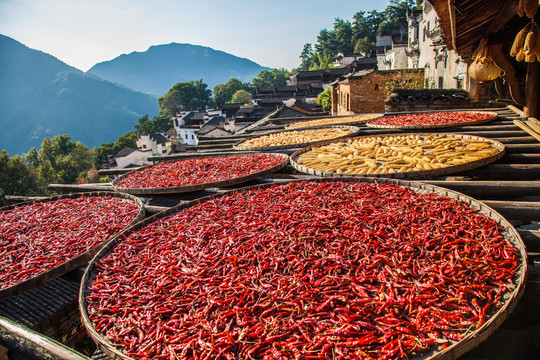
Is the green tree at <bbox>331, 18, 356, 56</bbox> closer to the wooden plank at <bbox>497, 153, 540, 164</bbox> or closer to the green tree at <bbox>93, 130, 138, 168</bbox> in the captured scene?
the green tree at <bbox>93, 130, 138, 168</bbox>

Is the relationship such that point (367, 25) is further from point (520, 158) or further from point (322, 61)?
point (520, 158)

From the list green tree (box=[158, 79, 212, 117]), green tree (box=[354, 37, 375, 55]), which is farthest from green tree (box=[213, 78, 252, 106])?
green tree (box=[354, 37, 375, 55])

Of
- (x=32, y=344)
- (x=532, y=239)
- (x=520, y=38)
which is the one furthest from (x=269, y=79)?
(x=32, y=344)

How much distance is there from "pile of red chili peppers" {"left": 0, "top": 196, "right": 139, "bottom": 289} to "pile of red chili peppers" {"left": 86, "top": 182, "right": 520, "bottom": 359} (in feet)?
1.71

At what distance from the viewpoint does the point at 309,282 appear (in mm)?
1843

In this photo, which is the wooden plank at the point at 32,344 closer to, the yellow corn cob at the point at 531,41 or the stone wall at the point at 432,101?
the yellow corn cob at the point at 531,41

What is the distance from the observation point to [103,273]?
7.19 feet

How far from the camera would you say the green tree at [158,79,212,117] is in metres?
98.6

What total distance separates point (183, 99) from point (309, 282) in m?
106

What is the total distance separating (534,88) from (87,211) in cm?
875

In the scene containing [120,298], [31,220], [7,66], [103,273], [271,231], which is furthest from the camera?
[7,66]

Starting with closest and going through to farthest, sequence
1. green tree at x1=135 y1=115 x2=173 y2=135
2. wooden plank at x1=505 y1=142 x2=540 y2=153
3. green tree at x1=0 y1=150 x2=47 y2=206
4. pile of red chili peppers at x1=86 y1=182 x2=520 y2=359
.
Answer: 1. pile of red chili peppers at x1=86 y1=182 x2=520 y2=359
2. wooden plank at x1=505 y1=142 x2=540 y2=153
3. green tree at x1=0 y1=150 x2=47 y2=206
4. green tree at x1=135 y1=115 x2=173 y2=135

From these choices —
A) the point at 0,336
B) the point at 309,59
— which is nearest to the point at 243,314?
the point at 0,336

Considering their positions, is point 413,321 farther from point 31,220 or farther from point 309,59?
point 309,59
